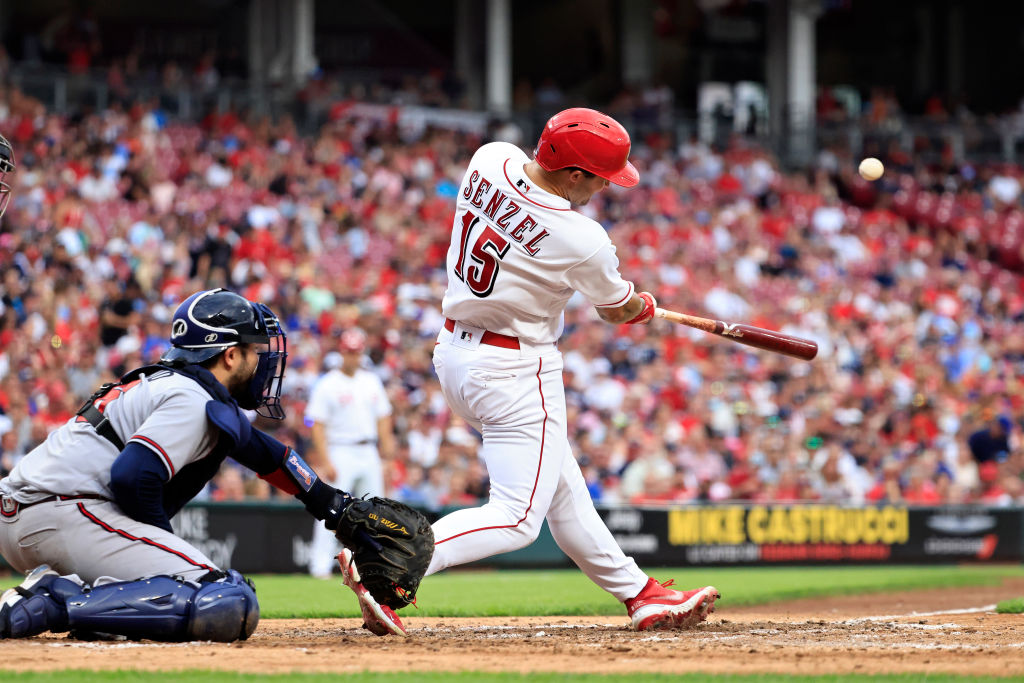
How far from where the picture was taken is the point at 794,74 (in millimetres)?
25875

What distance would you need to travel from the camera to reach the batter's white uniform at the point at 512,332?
538cm

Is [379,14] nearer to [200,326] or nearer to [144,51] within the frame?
[144,51]

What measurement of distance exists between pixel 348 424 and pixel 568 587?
2383 mm

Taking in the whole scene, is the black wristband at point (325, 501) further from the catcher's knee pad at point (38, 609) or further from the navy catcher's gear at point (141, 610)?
the catcher's knee pad at point (38, 609)

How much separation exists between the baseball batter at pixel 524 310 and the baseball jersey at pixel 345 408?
5328mm

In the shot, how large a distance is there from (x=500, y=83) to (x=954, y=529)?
12.9 metres

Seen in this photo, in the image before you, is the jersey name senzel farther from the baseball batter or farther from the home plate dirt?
the home plate dirt

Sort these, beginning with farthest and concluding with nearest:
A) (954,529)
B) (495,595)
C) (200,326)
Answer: (954,529), (495,595), (200,326)

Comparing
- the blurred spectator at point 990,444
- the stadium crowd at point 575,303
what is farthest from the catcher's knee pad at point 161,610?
the blurred spectator at point 990,444

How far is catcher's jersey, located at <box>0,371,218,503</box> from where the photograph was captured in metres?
4.83

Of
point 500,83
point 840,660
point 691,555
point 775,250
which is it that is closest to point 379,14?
point 500,83

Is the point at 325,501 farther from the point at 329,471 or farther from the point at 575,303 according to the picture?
the point at 575,303

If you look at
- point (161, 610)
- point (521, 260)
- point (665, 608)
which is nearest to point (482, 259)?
point (521, 260)

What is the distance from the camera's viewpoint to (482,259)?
551 cm
